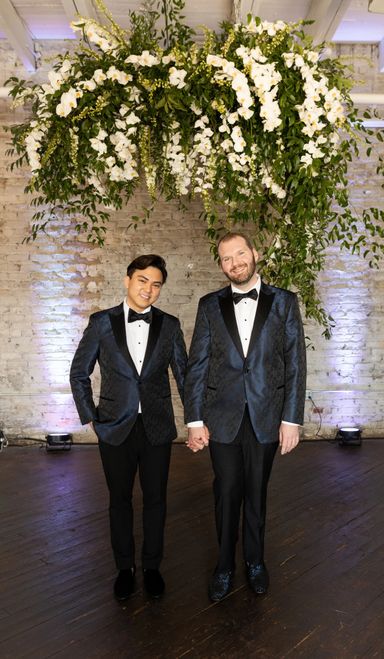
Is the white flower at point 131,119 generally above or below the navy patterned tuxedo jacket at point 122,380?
above

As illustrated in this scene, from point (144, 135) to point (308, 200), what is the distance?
0.97 m

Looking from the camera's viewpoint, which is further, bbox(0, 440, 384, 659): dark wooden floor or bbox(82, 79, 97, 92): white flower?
bbox(82, 79, 97, 92): white flower

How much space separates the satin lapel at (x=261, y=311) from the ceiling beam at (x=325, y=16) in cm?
287

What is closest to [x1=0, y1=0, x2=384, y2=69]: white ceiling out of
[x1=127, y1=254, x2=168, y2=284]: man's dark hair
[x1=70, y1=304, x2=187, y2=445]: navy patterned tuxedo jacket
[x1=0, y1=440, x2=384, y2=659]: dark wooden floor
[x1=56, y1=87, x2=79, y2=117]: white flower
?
[x1=56, y1=87, x2=79, y2=117]: white flower

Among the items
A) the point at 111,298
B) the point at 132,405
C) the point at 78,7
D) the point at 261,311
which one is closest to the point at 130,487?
the point at 132,405

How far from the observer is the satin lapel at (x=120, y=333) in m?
2.89

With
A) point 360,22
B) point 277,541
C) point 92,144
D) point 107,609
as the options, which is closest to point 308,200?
point 92,144

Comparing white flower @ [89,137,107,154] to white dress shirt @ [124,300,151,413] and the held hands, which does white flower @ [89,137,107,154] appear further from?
the held hands

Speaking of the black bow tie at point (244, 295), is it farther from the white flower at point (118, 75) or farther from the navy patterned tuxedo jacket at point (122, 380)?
the white flower at point (118, 75)

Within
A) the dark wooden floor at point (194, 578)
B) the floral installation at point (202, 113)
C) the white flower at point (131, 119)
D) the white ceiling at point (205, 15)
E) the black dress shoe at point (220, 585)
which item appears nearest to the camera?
the dark wooden floor at point (194, 578)

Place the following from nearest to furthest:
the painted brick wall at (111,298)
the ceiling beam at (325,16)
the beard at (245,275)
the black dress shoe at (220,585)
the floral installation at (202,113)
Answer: the beard at (245,275)
the black dress shoe at (220,585)
the floral installation at (202,113)
the ceiling beam at (325,16)
the painted brick wall at (111,298)

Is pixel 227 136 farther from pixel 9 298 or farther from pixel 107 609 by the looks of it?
pixel 9 298

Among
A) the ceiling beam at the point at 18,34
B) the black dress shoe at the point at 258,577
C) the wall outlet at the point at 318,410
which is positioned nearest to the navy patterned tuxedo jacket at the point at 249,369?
the black dress shoe at the point at 258,577

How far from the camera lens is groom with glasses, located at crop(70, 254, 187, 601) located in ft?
9.39
